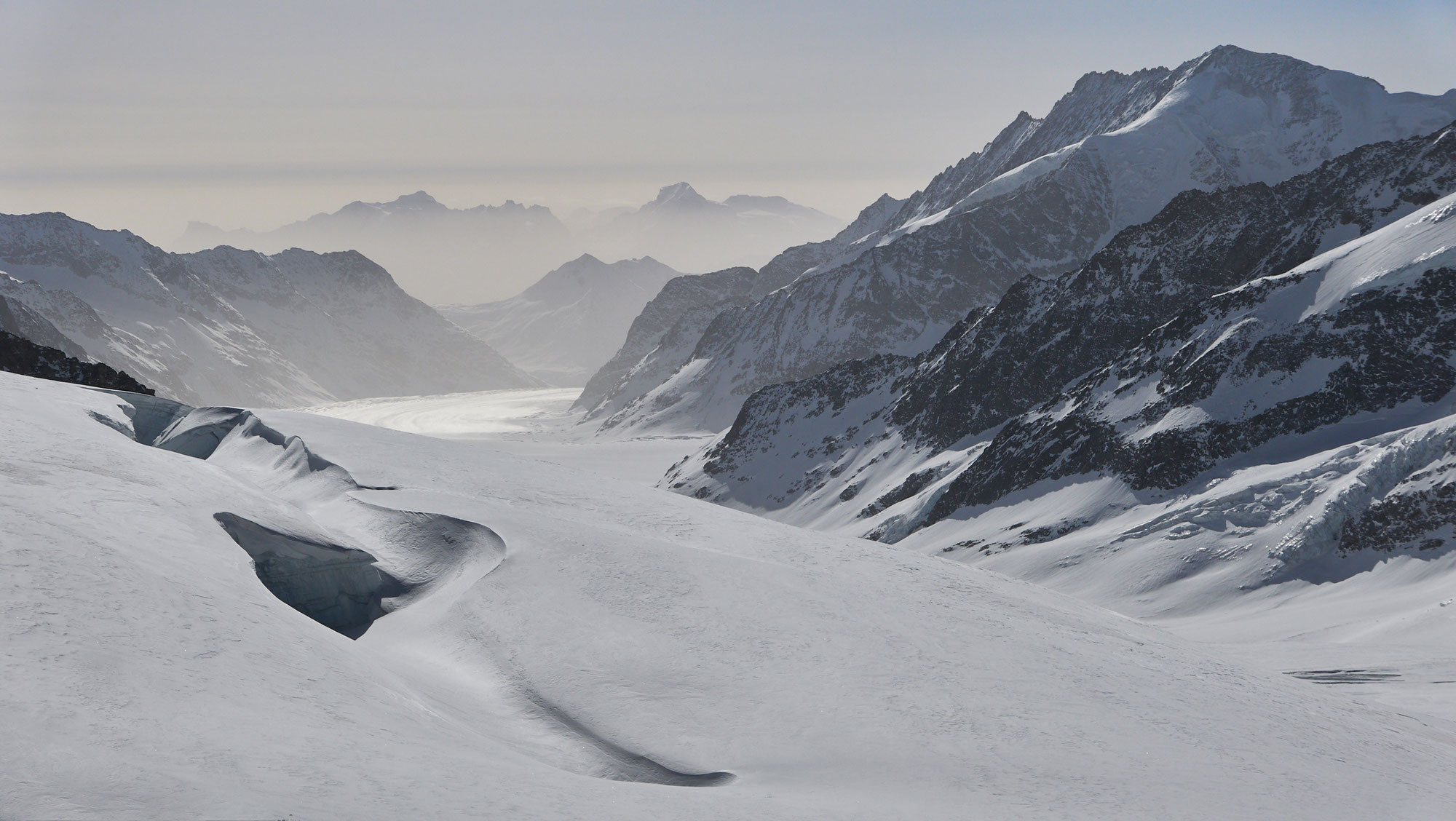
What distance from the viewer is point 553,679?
21.7 metres

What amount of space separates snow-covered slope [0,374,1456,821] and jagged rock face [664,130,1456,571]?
177 feet

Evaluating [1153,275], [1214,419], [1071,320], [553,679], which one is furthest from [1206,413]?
[553,679]

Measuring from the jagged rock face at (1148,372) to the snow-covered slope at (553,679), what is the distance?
2129 inches

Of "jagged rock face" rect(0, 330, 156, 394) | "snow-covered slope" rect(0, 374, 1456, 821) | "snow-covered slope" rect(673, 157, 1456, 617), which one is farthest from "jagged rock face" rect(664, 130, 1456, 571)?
"jagged rock face" rect(0, 330, 156, 394)

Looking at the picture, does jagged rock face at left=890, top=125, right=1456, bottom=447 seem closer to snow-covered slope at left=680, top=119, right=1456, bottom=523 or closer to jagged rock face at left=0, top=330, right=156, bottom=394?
snow-covered slope at left=680, top=119, right=1456, bottom=523

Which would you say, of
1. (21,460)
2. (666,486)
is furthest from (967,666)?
(666,486)

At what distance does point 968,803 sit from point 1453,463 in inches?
2307

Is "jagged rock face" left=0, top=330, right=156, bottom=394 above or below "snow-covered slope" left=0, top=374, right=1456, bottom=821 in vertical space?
above

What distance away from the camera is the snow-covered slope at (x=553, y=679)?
46.9 feet

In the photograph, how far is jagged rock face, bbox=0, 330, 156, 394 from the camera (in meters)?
66.4

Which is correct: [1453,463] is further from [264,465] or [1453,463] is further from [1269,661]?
[264,465]

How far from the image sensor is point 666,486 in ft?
506

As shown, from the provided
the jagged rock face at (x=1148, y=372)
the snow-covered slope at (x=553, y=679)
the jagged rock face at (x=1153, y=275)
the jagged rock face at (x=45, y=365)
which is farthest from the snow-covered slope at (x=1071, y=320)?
the snow-covered slope at (x=553, y=679)

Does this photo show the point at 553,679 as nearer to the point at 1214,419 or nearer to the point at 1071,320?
the point at 1214,419
